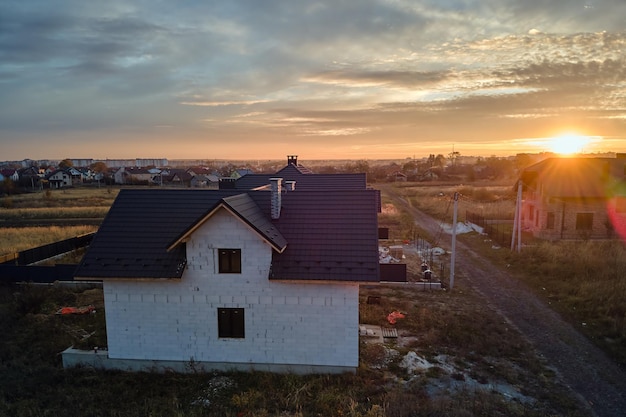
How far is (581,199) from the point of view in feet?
100

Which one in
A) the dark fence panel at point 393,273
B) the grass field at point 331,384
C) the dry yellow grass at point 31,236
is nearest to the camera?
the grass field at point 331,384

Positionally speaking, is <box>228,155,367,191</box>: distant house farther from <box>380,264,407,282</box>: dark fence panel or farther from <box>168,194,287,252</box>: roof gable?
<box>168,194,287,252</box>: roof gable

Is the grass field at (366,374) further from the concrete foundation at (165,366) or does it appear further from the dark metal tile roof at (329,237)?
the dark metal tile roof at (329,237)

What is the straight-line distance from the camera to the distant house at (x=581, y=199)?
30391 millimetres

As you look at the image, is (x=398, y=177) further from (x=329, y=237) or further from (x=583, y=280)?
(x=329, y=237)

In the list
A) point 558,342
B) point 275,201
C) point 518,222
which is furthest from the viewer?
point 518,222

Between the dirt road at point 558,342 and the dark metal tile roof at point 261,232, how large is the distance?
7.16m

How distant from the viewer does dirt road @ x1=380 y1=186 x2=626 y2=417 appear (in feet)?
36.9

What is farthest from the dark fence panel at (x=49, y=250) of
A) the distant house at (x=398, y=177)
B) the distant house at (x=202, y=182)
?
the distant house at (x=398, y=177)

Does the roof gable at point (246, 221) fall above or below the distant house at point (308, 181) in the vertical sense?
below

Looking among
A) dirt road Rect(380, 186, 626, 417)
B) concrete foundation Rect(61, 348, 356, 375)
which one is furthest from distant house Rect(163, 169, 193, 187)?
concrete foundation Rect(61, 348, 356, 375)

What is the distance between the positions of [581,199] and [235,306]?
30284mm

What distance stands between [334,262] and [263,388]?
442cm

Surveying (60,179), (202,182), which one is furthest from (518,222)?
(60,179)
